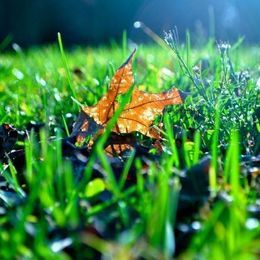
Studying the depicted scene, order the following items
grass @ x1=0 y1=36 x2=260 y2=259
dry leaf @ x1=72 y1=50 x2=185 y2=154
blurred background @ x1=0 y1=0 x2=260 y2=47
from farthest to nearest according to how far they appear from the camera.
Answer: blurred background @ x1=0 y1=0 x2=260 y2=47
dry leaf @ x1=72 y1=50 x2=185 y2=154
grass @ x1=0 y1=36 x2=260 y2=259

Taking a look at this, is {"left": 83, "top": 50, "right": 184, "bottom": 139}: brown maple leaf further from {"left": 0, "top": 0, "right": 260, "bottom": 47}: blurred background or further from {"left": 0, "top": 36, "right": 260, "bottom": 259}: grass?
{"left": 0, "top": 0, "right": 260, "bottom": 47}: blurred background

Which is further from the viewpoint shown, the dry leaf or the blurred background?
the blurred background

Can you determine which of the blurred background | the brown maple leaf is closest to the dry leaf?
the brown maple leaf

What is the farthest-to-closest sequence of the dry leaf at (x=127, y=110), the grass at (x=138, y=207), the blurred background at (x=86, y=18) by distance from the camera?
1. the blurred background at (x=86, y=18)
2. the dry leaf at (x=127, y=110)
3. the grass at (x=138, y=207)

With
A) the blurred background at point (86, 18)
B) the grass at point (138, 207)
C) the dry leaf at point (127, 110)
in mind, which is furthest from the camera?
the blurred background at point (86, 18)

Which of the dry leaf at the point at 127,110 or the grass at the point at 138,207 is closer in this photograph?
the grass at the point at 138,207

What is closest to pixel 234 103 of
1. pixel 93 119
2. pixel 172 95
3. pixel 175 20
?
pixel 172 95

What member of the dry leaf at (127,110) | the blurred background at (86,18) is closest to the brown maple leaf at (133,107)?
the dry leaf at (127,110)

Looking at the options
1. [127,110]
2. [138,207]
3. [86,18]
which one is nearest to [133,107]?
[127,110]

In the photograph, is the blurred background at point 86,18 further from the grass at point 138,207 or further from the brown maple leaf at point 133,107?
the grass at point 138,207
